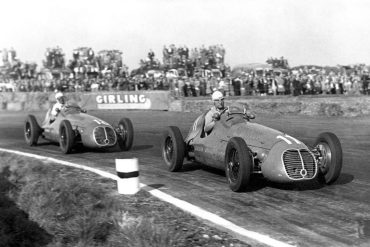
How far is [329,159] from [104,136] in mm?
5666

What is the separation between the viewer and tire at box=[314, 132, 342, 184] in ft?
24.5

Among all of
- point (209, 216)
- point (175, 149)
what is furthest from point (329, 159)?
point (175, 149)

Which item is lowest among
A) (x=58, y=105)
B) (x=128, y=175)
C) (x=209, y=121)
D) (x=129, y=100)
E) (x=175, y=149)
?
(x=128, y=175)

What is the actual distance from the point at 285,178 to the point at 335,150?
102 cm

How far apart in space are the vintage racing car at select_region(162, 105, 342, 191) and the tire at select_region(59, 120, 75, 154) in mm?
3411

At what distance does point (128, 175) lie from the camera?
696cm

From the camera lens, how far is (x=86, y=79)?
117 feet

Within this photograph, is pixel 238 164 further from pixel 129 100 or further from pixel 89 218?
pixel 129 100

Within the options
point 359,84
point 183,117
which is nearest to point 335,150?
point 183,117

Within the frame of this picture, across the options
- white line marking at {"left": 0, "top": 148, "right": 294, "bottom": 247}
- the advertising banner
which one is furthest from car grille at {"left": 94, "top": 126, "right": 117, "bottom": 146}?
the advertising banner

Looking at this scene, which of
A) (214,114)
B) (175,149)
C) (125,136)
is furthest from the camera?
(125,136)

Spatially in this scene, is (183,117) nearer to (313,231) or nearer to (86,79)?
(86,79)

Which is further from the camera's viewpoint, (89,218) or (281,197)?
(281,197)

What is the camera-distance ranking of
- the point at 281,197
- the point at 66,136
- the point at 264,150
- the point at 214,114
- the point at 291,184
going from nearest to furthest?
the point at 281,197 → the point at 264,150 → the point at 291,184 → the point at 214,114 → the point at 66,136
